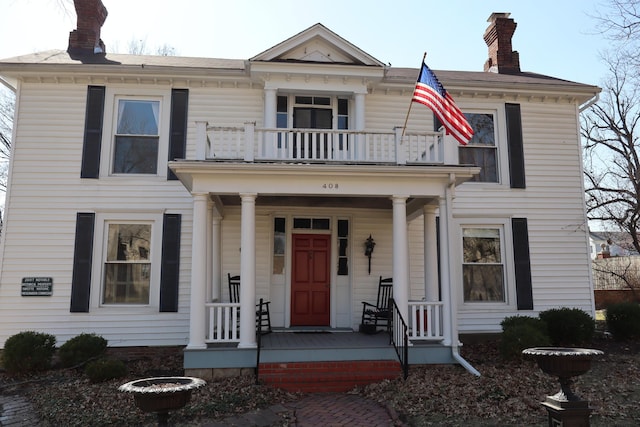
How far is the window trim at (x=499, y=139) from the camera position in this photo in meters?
11.0

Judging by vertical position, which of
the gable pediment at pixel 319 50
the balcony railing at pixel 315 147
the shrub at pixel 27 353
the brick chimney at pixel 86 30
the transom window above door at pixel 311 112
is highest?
the brick chimney at pixel 86 30

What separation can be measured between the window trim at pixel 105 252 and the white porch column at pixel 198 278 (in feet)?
8.03

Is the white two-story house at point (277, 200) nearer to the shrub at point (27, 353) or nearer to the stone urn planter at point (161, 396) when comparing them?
the shrub at point (27, 353)

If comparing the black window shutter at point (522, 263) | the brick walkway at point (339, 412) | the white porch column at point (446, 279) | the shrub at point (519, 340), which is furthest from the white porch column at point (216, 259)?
the black window shutter at point (522, 263)

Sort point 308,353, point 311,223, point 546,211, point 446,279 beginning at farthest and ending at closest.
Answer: point 546,211
point 311,223
point 446,279
point 308,353

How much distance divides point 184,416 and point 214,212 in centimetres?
451

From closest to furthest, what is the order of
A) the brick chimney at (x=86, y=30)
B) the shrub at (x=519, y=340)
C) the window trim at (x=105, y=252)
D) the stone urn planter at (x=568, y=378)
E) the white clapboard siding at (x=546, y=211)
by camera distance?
the stone urn planter at (x=568, y=378), the shrub at (x=519, y=340), the window trim at (x=105, y=252), the white clapboard siding at (x=546, y=211), the brick chimney at (x=86, y=30)

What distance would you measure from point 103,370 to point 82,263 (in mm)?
2931

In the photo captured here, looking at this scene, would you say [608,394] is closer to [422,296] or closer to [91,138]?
[422,296]

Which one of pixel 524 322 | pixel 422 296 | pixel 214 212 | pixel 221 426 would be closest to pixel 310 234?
pixel 214 212

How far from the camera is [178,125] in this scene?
10.3 metres

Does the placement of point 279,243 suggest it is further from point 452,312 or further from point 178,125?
point 452,312

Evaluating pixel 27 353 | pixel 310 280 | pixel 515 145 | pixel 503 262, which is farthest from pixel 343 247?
pixel 27 353

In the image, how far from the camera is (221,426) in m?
5.74
